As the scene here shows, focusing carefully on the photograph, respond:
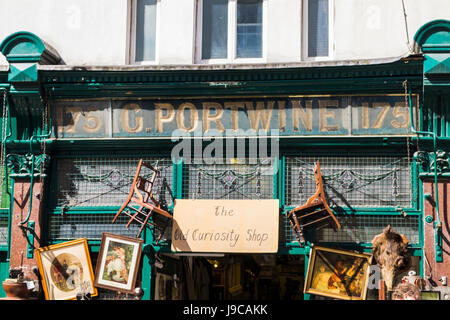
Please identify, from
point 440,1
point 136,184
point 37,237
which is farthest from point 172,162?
point 440,1

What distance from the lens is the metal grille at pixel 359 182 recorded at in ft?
39.4

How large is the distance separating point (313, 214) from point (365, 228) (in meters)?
0.85

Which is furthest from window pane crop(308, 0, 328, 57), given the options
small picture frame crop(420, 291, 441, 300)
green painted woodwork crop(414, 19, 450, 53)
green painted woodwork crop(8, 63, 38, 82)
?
green painted woodwork crop(8, 63, 38, 82)

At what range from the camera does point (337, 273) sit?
11.8 meters

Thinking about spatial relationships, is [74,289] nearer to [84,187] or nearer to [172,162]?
[84,187]

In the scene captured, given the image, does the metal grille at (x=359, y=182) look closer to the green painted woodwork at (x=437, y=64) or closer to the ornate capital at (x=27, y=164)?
the green painted woodwork at (x=437, y=64)

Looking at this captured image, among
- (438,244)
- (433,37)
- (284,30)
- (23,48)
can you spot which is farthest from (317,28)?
(23,48)

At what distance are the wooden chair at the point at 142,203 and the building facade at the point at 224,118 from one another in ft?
0.56

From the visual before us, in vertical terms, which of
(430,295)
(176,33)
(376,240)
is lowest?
(430,295)

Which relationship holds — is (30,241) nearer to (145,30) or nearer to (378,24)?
(145,30)

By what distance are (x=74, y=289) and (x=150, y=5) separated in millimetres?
5013

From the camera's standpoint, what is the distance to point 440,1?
12.3 m

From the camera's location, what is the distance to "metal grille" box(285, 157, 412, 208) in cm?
1202

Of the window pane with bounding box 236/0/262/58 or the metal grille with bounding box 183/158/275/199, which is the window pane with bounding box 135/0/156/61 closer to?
the window pane with bounding box 236/0/262/58
